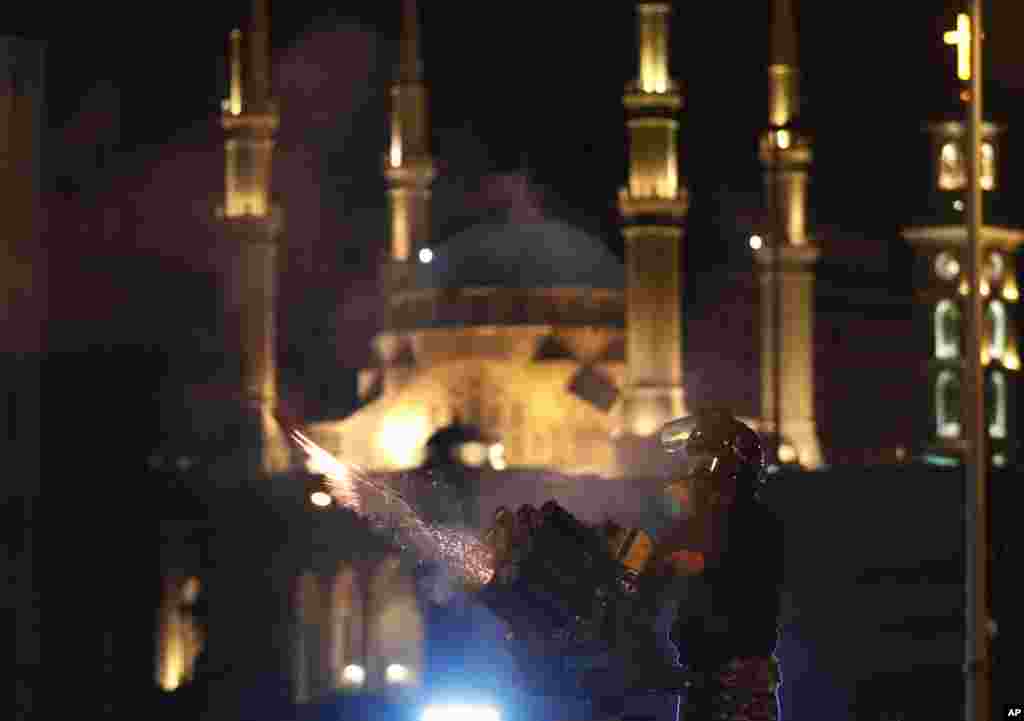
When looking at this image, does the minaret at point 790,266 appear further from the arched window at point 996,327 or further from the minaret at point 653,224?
the arched window at point 996,327

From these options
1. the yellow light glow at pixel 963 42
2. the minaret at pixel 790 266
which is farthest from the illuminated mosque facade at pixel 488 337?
the yellow light glow at pixel 963 42

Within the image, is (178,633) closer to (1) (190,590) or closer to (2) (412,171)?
(1) (190,590)

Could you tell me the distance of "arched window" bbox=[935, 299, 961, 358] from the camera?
172 ft

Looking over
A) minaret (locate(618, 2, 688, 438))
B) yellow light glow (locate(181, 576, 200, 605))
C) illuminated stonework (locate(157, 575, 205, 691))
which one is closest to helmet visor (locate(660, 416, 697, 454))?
illuminated stonework (locate(157, 575, 205, 691))

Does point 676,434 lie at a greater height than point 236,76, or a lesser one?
lesser

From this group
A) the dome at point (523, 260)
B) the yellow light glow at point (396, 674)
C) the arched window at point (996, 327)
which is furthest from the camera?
the dome at point (523, 260)

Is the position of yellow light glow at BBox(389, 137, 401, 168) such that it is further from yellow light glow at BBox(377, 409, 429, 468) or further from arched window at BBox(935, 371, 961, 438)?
arched window at BBox(935, 371, 961, 438)

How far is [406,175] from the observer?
53406mm

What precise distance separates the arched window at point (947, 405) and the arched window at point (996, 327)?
115cm

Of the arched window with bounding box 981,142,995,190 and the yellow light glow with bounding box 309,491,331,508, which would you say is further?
the arched window with bounding box 981,142,995,190

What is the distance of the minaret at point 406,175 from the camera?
52000 mm

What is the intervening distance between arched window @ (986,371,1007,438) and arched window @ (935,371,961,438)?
84cm

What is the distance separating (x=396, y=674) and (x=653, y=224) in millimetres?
10825

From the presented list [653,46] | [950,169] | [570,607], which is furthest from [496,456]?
[570,607]
